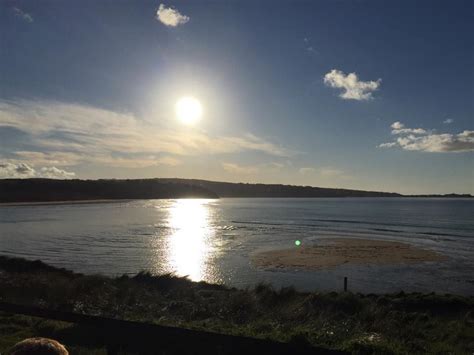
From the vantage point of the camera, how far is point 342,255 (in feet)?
126

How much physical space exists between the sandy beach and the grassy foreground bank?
13.5m

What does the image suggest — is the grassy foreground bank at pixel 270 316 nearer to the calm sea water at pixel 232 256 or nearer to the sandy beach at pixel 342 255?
the calm sea water at pixel 232 256

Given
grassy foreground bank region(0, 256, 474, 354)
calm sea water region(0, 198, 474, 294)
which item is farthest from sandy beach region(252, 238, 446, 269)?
grassy foreground bank region(0, 256, 474, 354)

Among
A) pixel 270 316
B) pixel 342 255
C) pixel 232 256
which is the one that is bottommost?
pixel 232 256

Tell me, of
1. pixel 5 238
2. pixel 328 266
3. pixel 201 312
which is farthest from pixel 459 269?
pixel 5 238

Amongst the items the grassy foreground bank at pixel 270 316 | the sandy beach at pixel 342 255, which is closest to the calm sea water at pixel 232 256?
the sandy beach at pixel 342 255

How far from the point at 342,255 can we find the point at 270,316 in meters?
26.9

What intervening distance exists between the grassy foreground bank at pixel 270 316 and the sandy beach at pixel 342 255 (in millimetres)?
13513

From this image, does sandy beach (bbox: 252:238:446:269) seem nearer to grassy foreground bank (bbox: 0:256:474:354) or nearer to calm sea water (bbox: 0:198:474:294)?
calm sea water (bbox: 0:198:474:294)

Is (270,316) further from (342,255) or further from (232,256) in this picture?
(342,255)

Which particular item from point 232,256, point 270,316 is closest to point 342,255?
point 232,256

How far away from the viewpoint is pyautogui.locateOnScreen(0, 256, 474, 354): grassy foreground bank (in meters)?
9.52

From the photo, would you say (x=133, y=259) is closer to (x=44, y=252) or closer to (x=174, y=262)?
(x=174, y=262)

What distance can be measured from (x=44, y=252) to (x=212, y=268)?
58.2ft
